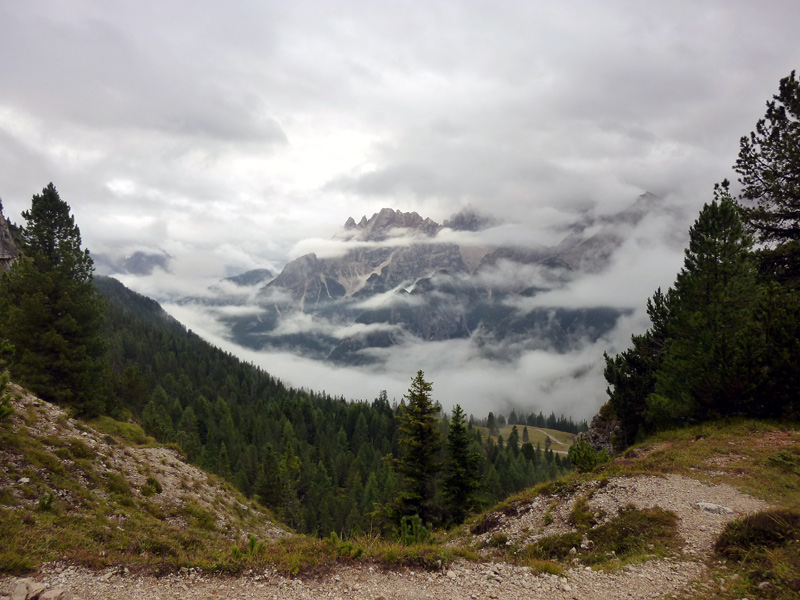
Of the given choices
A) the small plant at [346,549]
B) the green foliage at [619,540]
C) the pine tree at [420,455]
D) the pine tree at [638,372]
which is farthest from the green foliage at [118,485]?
the pine tree at [638,372]

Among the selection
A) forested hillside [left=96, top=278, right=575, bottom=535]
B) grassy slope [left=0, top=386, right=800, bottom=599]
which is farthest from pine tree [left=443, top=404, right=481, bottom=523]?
grassy slope [left=0, top=386, right=800, bottom=599]

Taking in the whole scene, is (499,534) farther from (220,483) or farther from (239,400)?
(239,400)

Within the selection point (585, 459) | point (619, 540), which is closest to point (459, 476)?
point (585, 459)

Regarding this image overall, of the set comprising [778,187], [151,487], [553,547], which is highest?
[778,187]

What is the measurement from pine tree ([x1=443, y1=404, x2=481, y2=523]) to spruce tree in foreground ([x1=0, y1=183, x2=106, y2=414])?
2710cm

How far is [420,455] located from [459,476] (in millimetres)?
3051

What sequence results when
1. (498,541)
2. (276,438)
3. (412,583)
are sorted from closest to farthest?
(412,583) → (498,541) → (276,438)

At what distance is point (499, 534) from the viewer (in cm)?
1512

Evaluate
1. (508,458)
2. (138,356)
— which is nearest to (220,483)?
(508,458)

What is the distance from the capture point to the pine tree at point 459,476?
81.8ft

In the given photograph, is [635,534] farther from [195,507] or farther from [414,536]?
[195,507]

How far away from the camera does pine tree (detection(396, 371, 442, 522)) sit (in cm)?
2492

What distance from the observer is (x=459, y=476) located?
25.5 metres

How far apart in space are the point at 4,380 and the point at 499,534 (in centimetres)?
1883
